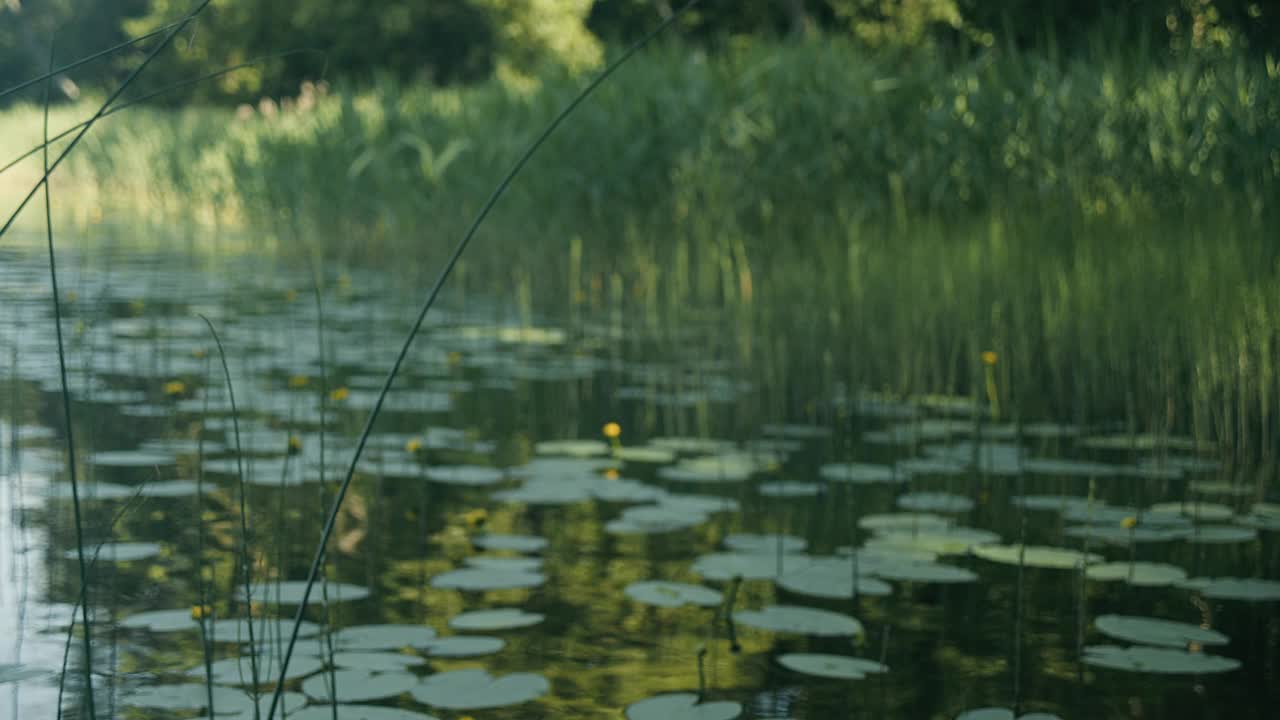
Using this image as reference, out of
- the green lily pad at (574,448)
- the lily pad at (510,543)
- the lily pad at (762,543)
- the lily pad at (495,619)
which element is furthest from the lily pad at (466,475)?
the lily pad at (495,619)

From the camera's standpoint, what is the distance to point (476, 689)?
2254mm

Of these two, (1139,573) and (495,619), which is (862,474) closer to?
(1139,573)

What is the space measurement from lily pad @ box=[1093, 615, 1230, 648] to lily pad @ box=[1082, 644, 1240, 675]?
1.4 inches

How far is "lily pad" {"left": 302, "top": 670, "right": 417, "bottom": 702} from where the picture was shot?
225 centimetres

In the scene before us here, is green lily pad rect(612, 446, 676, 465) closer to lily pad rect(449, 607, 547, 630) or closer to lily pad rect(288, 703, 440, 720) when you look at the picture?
lily pad rect(449, 607, 547, 630)

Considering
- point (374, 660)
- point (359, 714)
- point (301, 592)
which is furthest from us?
point (301, 592)

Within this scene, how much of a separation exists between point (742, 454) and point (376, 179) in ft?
26.6

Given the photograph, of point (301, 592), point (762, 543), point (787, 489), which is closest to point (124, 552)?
point (301, 592)

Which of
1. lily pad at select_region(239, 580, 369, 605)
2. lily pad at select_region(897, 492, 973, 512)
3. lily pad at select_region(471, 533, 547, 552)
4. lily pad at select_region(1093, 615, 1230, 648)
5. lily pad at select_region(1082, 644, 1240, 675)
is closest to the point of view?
lily pad at select_region(1082, 644, 1240, 675)

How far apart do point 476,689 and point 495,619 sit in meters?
0.42

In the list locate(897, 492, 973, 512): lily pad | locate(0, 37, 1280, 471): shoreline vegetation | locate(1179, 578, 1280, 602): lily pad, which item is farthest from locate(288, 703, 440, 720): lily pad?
locate(0, 37, 1280, 471): shoreline vegetation

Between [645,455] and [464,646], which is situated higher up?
[645,455]

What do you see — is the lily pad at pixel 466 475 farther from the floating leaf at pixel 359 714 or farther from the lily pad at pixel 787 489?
the floating leaf at pixel 359 714

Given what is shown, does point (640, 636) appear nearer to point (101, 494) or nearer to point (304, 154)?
point (101, 494)
